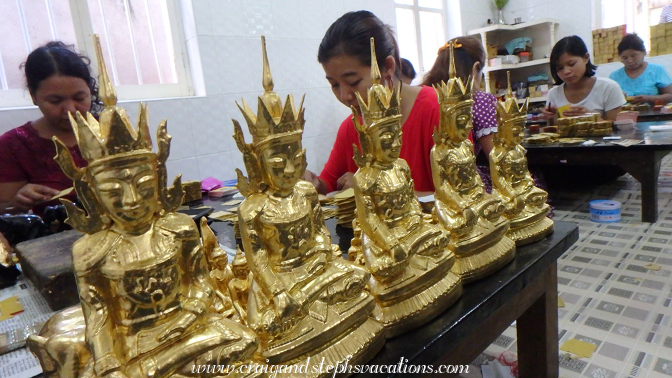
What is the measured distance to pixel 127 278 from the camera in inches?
18.5

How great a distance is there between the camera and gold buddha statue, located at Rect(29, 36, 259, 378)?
46 centimetres

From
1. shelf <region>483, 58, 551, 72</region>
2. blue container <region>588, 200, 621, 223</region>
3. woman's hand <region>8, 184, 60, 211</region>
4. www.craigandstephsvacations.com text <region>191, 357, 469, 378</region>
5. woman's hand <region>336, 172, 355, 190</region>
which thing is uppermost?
shelf <region>483, 58, 551, 72</region>

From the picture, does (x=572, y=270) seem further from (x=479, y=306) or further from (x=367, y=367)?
(x=367, y=367)

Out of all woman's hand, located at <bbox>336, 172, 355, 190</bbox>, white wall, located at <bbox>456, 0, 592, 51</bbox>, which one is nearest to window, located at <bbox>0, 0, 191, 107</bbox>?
woman's hand, located at <bbox>336, 172, 355, 190</bbox>

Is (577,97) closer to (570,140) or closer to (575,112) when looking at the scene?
(575,112)

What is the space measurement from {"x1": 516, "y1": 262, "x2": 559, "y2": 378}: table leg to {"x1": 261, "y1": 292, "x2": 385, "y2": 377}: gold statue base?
55 cm

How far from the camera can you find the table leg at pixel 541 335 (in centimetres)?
98

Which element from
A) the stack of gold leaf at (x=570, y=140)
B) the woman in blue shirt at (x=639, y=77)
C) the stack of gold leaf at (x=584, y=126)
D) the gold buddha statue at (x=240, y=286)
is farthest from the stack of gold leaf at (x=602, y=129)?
the gold buddha statue at (x=240, y=286)

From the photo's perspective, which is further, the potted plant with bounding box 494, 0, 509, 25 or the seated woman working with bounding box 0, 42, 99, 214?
the potted plant with bounding box 494, 0, 509, 25

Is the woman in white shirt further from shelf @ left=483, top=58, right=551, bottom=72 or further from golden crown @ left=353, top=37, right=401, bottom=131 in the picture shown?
golden crown @ left=353, top=37, right=401, bottom=131

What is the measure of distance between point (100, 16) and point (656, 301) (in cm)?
292

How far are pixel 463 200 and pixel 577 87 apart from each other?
9.89ft

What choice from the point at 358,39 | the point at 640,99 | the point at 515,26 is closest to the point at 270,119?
the point at 358,39

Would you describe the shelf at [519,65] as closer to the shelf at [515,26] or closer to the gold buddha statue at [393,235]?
the shelf at [515,26]
